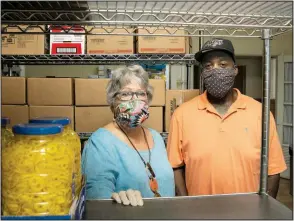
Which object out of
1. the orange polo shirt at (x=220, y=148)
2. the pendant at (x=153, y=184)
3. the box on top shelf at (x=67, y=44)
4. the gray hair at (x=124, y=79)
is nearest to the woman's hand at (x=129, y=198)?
the pendant at (x=153, y=184)

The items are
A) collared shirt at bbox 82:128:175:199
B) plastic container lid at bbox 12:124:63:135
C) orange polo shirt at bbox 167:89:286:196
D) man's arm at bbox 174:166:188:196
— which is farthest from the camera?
man's arm at bbox 174:166:188:196

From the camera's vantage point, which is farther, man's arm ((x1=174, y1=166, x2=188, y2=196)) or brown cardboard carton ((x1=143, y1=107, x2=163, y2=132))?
brown cardboard carton ((x1=143, y1=107, x2=163, y2=132))

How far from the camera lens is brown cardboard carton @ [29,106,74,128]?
7.93ft

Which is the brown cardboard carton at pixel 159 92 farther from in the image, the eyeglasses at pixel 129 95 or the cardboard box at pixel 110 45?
the eyeglasses at pixel 129 95

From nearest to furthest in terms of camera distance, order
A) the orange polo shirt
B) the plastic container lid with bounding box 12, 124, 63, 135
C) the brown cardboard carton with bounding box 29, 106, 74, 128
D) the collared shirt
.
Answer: the plastic container lid with bounding box 12, 124, 63, 135 → the collared shirt → the orange polo shirt → the brown cardboard carton with bounding box 29, 106, 74, 128

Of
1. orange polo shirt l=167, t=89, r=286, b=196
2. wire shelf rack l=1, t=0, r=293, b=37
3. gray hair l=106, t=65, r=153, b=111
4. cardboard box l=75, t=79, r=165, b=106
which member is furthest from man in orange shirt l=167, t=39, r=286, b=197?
cardboard box l=75, t=79, r=165, b=106

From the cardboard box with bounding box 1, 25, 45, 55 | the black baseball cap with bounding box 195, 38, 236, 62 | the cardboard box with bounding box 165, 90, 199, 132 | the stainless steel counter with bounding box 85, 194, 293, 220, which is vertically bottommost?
the stainless steel counter with bounding box 85, 194, 293, 220

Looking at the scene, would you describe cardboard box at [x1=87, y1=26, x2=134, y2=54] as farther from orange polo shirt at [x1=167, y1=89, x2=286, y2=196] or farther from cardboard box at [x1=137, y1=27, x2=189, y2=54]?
orange polo shirt at [x1=167, y1=89, x2=286, y2=196]

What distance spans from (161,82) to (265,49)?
Answer: 1.68 metres

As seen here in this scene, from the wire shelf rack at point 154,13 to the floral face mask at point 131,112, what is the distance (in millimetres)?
539

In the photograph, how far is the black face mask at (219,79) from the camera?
Result: 166 centimetres

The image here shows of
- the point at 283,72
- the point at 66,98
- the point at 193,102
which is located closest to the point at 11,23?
the point at 193,102

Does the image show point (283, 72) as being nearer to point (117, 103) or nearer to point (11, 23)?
point (117, 103)

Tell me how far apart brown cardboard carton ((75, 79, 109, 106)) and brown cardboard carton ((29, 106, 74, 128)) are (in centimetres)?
9
